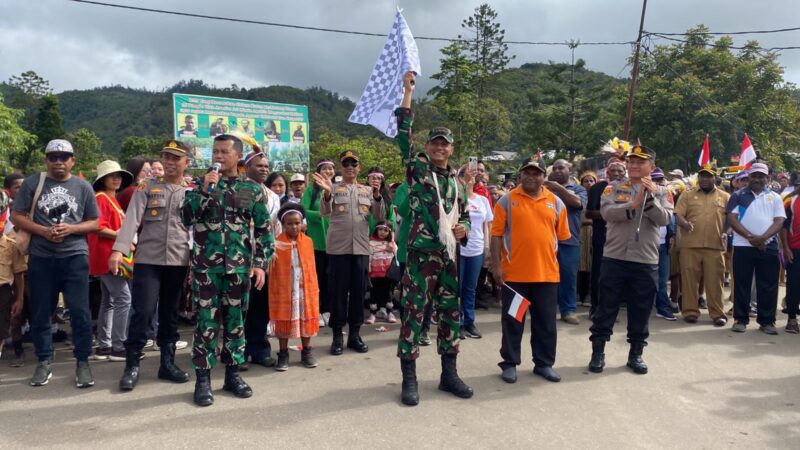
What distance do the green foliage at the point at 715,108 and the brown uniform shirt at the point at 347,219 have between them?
30.5 metres

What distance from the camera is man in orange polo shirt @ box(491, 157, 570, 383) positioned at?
490cm

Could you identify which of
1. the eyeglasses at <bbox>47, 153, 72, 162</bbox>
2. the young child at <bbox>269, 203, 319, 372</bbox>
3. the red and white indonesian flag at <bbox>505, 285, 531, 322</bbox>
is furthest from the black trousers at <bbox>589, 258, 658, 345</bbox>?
the eyeglasses at <bbox>47, 153, 72, 162</bbox>

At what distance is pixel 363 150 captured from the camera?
1351 inches

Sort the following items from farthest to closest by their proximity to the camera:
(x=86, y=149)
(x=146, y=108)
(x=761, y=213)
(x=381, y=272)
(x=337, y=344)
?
(x=146, y=108)
(x=86, y=149)
(x=381, y=272)
(x=761, y=213)
(x=337, y=344)

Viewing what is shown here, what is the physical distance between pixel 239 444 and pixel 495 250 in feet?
9.11

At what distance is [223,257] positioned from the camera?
4203 millimetres

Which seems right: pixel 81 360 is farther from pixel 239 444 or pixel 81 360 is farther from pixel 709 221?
pixel 709 221

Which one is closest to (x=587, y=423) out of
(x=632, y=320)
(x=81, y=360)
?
(x=632, y=320)

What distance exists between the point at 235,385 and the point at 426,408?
155cm

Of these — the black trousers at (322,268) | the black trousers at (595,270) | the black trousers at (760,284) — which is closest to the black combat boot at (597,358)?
the black trousers at (595,270)

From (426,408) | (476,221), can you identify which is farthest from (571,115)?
(426,408)

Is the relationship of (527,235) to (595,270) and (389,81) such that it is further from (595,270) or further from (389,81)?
(595,270)

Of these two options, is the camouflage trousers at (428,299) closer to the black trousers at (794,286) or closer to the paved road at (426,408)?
the paved road at (426,408)

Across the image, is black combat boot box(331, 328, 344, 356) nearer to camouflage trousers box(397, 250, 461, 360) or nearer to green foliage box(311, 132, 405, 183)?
camouflage trousers box(397, 250, 461, 360)
